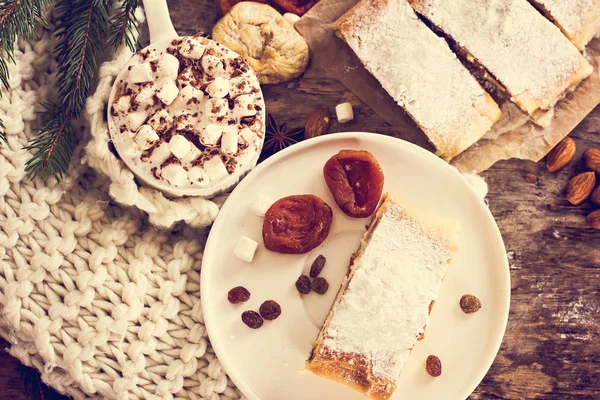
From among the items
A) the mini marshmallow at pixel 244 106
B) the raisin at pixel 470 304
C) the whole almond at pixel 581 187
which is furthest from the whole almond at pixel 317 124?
the whole almond at pixel 581 187

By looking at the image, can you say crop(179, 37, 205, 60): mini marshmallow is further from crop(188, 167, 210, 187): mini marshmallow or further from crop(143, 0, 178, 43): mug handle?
crop(188, 167, 210, 187): mini marshmallow

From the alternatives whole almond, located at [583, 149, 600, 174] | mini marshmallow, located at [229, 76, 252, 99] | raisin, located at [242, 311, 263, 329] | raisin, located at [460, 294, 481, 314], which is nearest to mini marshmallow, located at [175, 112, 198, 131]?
mini marshmallow, located at [229, 76, 252, 99]

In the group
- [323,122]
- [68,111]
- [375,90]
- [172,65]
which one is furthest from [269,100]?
[68,111]

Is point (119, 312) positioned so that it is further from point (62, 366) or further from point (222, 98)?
point (222, 98)

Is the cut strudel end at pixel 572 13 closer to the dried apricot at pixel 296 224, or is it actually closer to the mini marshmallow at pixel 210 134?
the dried apricot at pixel 296 224

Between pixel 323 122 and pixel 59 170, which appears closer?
pixel 59 170
